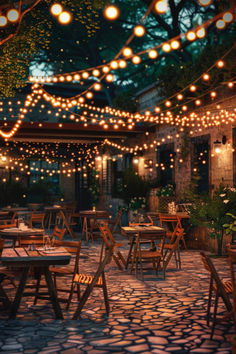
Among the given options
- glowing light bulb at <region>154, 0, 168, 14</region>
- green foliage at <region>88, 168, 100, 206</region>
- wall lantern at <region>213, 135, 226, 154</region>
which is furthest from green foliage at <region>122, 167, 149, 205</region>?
glowing light bulb at <region>154, 0, 168, 14</region>

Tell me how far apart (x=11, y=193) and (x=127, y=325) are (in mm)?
12362

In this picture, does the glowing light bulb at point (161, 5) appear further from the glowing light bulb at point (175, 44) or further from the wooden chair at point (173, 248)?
the wooden chair at point (173, 248)

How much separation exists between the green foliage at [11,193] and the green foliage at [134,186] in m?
4.77

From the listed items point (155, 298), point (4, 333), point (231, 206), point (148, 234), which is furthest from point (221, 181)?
point (4, 333)

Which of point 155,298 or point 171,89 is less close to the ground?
point 171,89

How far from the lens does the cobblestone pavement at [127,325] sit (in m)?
3.90

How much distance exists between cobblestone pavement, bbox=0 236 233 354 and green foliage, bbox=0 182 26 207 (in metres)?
9.85

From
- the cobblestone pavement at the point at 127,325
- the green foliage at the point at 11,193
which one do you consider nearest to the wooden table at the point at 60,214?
the green foliage at the point at 11,193

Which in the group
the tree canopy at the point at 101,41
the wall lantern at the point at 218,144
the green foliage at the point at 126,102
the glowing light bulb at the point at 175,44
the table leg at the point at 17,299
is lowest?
the table leg at the point at 17,299

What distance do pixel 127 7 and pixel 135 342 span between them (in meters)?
17.7

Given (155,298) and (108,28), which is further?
(108,28)

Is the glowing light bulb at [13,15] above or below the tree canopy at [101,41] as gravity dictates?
below

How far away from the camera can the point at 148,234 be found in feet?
24.4

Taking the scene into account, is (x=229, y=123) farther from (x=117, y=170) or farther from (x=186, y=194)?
(x=117, y=170)
